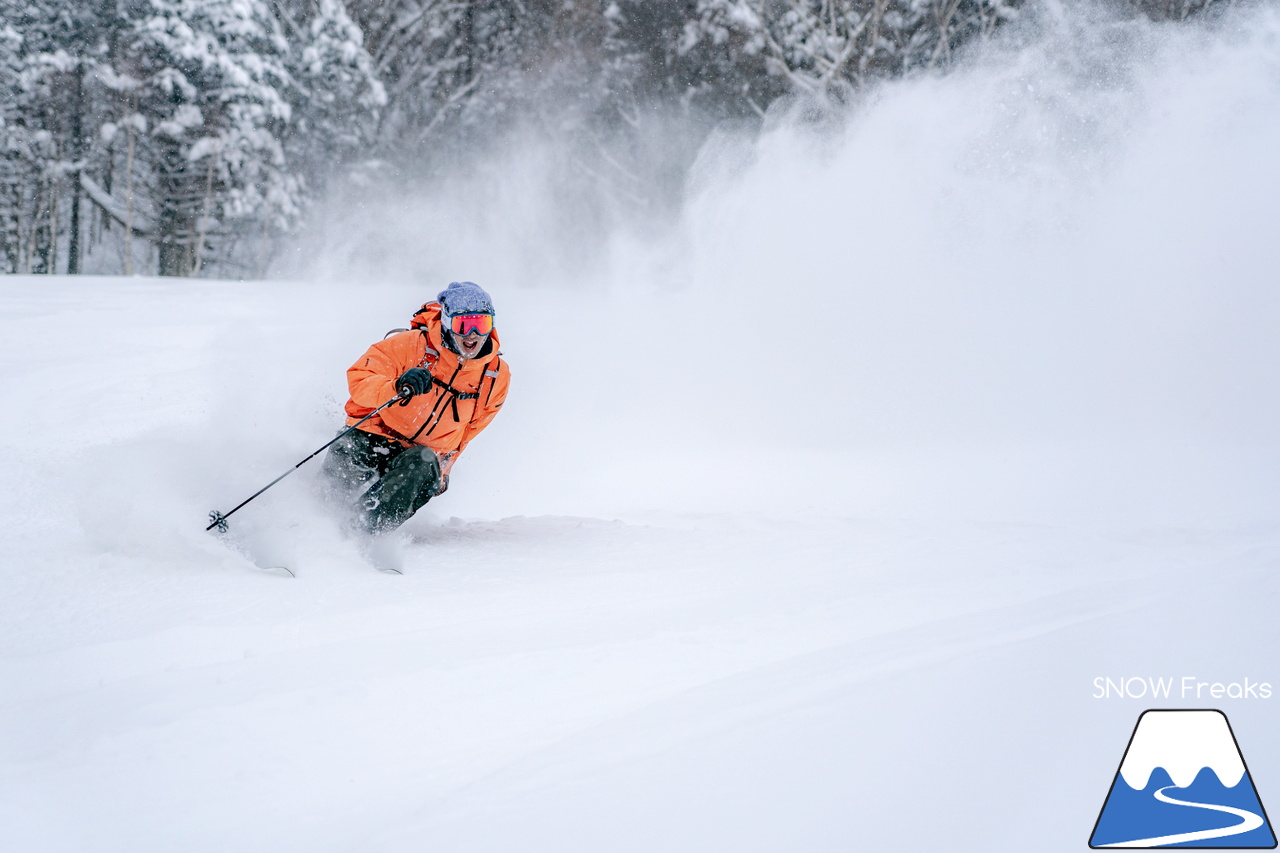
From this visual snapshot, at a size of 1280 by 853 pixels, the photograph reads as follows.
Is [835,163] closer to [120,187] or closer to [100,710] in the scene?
[100,710]

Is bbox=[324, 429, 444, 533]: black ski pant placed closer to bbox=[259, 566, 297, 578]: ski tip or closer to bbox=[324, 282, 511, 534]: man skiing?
bbox=[324, 282, 511, 534]: man skiing

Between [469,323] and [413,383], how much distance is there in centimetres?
32

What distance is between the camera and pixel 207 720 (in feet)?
6.22

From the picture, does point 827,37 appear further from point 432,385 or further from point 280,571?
point 280,571

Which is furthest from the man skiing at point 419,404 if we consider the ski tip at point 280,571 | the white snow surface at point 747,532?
the ski tip at point 280,571

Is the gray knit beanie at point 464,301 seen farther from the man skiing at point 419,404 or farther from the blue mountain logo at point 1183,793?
the blue mountain logo at point 1183,793

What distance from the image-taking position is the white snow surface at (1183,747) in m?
1.94

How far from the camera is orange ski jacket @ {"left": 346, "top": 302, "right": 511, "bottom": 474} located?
3.56m

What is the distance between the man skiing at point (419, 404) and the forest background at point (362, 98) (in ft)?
44.7

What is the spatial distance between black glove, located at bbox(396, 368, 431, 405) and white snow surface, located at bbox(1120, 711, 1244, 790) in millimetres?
2508

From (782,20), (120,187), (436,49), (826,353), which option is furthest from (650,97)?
(826,353)

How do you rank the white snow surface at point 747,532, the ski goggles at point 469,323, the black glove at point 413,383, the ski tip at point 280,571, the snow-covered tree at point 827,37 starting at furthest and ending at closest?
the snow-covered tree at point 827,37, the ski goggles at point 469,323, the black glove at point 413,383, the ski tip at point 280,571, the white snow surface at point 747,532

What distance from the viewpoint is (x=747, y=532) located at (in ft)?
13.3

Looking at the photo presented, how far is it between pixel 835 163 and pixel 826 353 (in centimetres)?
312
